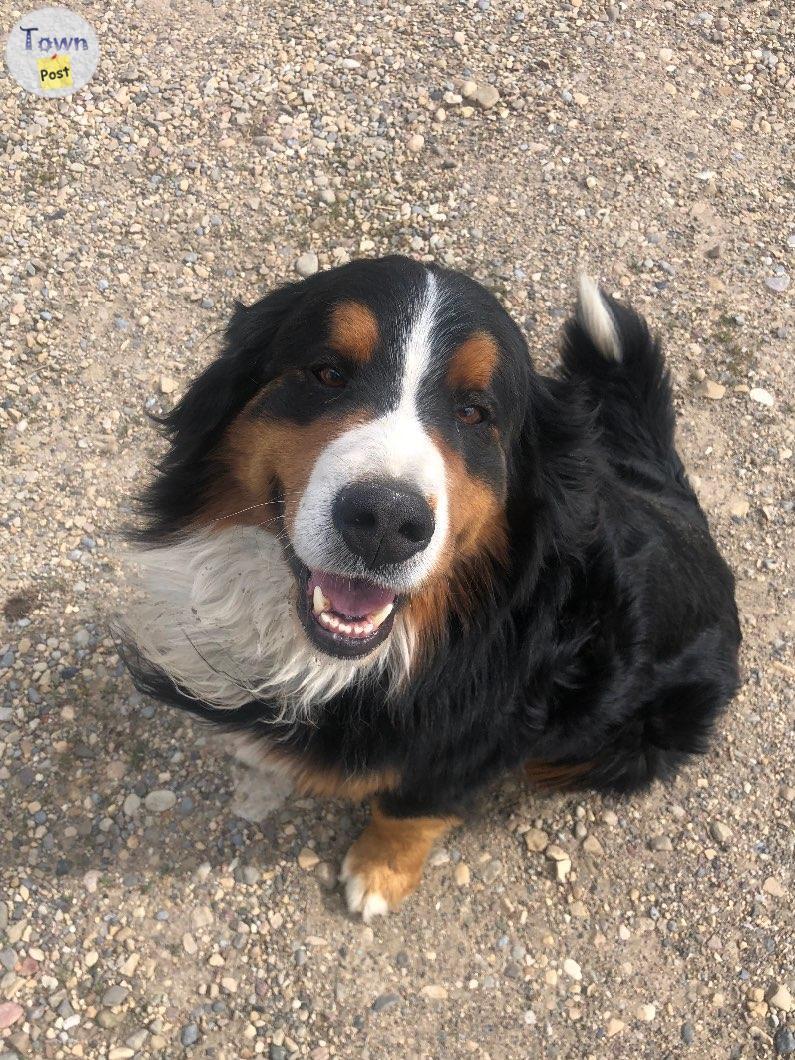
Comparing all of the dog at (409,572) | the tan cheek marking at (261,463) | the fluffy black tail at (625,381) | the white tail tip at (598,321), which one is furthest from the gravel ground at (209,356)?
the tan cheek marking at (261,463)

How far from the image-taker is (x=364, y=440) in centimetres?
225

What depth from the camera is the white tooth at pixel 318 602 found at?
8.09 ft

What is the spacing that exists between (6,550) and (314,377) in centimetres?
215

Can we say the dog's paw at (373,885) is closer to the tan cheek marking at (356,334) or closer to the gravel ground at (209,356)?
the gravel ground at (209,356)

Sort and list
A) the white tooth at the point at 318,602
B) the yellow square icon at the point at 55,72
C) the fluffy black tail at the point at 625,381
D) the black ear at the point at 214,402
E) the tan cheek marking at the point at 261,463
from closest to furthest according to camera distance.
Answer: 1. the tan cheek marking at the point at 261,463
2. the white tooth at the point at 318,602
3. the black ear at the point at 214,402
4. the fluffy black tail at the point at 625,381
5. the yellow square icon at the point at 55,72

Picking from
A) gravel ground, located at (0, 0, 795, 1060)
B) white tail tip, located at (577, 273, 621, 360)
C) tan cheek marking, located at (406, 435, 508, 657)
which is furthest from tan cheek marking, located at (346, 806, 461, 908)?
white tail tip, located at (577, 273, 621, 360)

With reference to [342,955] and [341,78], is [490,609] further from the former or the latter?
[341,78]

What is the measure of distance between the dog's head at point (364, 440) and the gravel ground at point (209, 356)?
1410 millimetres

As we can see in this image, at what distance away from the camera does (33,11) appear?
5.35 metres

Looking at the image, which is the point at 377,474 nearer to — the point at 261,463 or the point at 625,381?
the point at 261,463

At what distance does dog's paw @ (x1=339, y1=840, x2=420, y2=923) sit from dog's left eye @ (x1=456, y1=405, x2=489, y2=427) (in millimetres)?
1758

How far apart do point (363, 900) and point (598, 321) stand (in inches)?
95.7

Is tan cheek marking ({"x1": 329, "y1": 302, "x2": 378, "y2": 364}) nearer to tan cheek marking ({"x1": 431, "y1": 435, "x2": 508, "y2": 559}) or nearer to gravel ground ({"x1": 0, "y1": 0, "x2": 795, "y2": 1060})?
tan cheek marking ({"x1": 431, "y1": 435, "x2": 508, "y2": 559})

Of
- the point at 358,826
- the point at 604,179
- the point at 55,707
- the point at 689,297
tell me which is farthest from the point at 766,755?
the point at 604,179
